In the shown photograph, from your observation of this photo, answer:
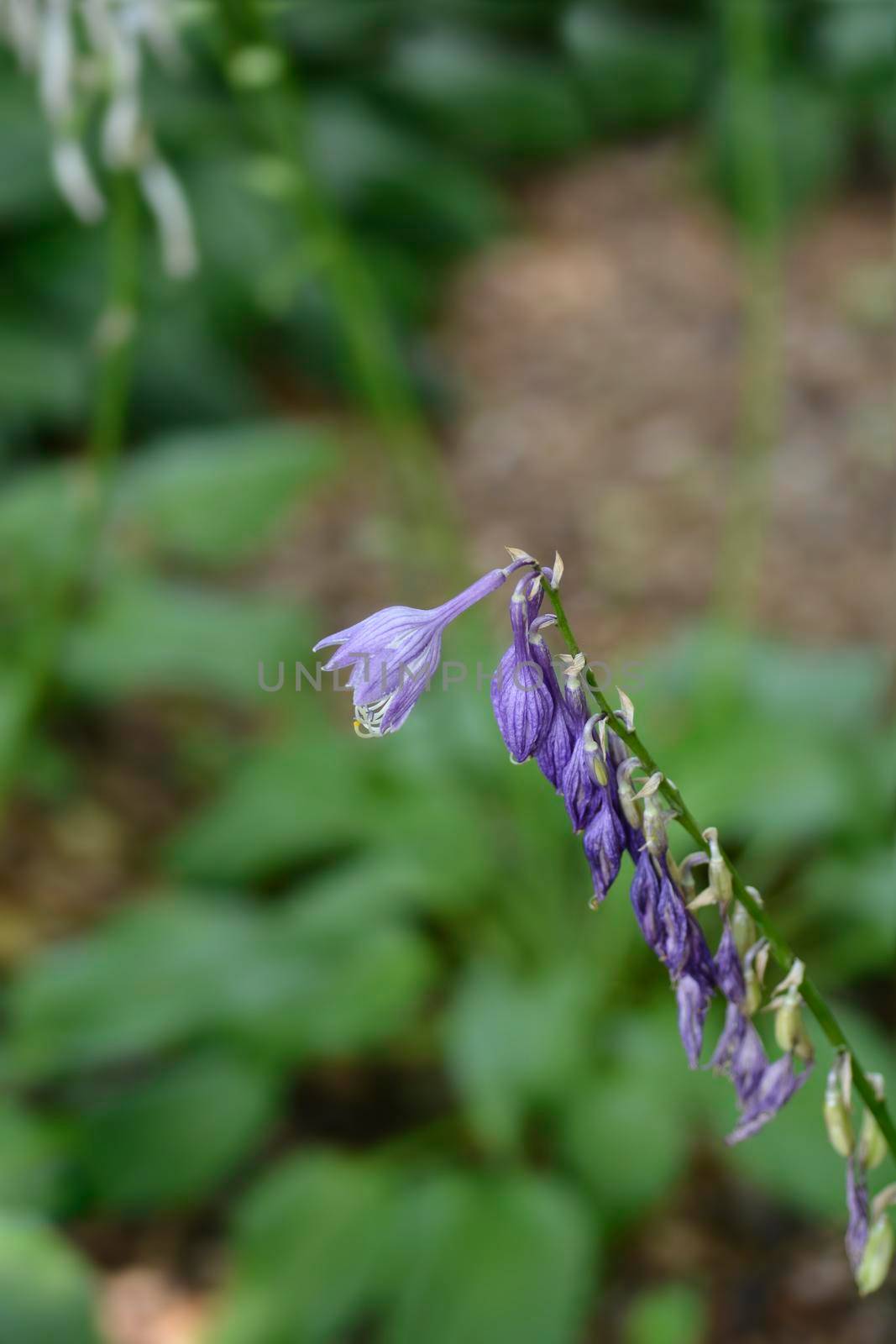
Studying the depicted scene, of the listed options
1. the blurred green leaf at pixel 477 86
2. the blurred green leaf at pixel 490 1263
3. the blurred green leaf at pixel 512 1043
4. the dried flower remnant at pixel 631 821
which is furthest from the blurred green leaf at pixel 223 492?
the blurred green leaf at pixel 477 86

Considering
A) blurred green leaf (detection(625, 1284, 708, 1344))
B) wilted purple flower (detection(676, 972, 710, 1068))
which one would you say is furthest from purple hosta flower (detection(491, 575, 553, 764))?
blurred green leaf (detection(625, 1284, 708, 1344))

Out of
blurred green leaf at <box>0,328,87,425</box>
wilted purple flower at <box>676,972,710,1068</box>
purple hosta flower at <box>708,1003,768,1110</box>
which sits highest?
blurred green leaf at <box>0,328,87,425</box>

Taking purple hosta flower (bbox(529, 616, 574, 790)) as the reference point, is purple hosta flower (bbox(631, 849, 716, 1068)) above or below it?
below

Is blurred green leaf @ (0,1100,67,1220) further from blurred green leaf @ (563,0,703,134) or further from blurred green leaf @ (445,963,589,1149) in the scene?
blurred green leaf @ (563,0,703,134)

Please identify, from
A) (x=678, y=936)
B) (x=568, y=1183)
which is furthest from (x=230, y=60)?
(x=568, y=1183)

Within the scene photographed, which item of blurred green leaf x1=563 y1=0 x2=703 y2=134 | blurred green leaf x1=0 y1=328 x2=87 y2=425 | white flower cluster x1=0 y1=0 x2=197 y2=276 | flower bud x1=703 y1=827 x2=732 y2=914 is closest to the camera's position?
flower bud x1=703 y1=827 x2=732 y2=914

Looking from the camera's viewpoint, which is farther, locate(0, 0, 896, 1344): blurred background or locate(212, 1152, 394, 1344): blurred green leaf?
locate(0, 0, 896, 1344): blurred background

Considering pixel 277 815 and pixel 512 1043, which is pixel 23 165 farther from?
pixel 512 1043
